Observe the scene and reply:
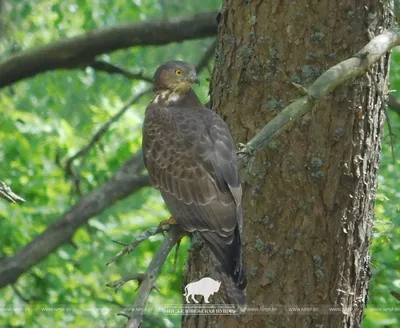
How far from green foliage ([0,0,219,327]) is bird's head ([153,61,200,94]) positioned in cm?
274

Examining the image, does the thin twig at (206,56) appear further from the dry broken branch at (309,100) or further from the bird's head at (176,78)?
the dry broken branch at (309,100)

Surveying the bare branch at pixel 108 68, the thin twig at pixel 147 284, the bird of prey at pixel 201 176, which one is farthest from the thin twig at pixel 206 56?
the thin twig at pixel 147 284

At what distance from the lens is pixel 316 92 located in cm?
339

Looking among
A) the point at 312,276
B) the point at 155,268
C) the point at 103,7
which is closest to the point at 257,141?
the point at 155,268

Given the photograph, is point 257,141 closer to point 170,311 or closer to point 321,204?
point 321,204

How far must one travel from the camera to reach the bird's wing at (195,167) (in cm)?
387

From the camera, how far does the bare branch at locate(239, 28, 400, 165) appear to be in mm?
3314

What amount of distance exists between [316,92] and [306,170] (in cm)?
74

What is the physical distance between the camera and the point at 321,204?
4.05 metres

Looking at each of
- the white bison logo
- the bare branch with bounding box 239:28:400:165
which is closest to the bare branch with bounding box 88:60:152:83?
the white bison logo

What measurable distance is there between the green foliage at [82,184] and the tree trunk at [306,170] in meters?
3.13

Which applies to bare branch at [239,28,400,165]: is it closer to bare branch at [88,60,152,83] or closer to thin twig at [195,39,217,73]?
thin twig at [195,39,217,73]

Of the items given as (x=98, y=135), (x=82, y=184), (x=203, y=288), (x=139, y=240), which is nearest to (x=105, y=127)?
(x=98, y=135)

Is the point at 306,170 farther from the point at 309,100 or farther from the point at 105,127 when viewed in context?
the point at 105,127
